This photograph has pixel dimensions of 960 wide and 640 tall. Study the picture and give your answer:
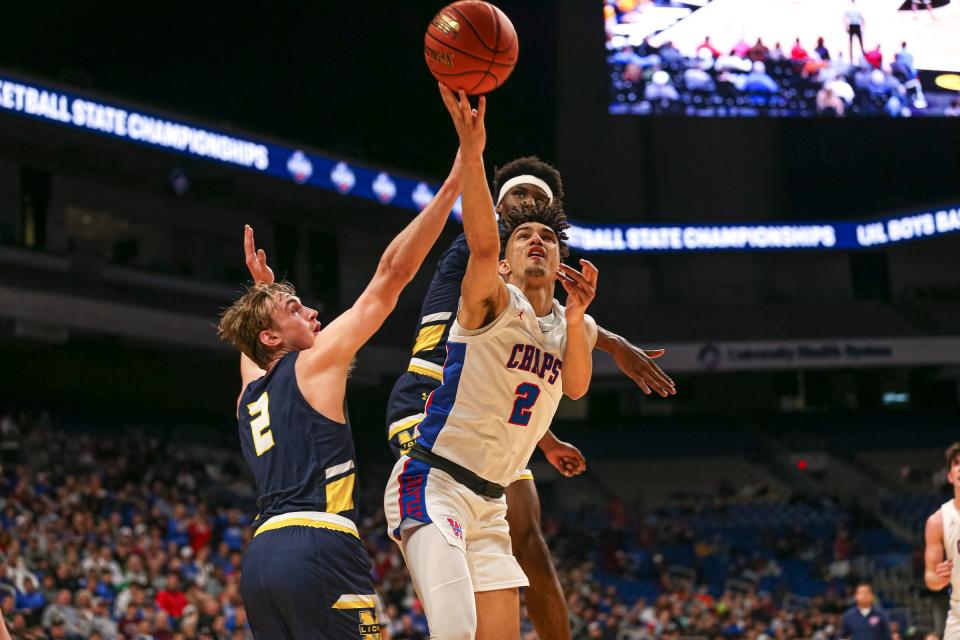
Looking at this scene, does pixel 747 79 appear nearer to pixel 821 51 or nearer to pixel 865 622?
pixel 821 51

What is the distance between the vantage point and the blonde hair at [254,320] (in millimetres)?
5152

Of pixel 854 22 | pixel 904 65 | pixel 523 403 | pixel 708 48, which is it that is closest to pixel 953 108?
pixel 904 65

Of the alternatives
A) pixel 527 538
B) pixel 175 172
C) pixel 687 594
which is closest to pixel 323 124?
pixel 175 172

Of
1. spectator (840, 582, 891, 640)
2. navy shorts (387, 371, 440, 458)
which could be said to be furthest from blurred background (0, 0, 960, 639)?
navy shorts (387, 371, 440, 458)

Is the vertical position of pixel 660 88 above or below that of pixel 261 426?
above

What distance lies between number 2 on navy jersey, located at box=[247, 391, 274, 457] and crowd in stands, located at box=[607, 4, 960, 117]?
24214mm

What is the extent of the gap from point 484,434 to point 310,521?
1.06m

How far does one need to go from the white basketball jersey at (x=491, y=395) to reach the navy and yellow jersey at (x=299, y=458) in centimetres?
69

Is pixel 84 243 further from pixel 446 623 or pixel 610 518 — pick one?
pixel 446 623

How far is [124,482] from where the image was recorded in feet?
66.4

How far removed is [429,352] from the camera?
21.4 ft

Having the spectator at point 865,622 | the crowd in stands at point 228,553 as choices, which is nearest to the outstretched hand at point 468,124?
the crowd in stands at point 228,553

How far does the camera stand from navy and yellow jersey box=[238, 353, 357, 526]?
4.84 metres

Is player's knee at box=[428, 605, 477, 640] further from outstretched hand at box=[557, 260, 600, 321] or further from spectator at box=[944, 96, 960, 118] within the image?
spectator at box=[944, 96, 960, 118]
